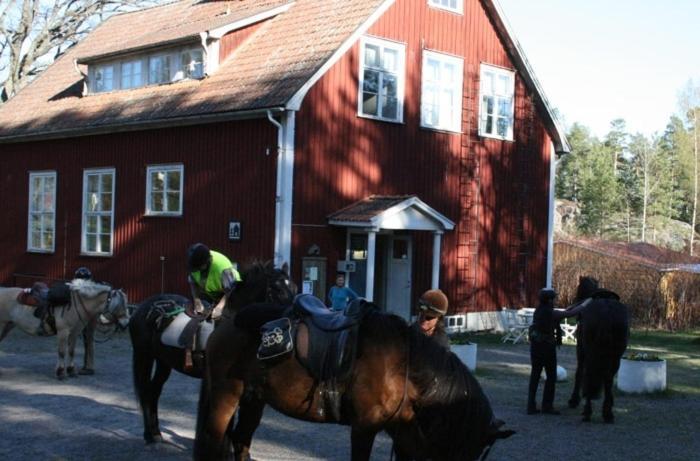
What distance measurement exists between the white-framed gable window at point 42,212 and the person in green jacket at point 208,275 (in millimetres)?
15541

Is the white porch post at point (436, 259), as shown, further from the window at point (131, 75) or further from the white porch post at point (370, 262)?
the window at point (131, 75)

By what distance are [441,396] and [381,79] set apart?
14.1 metres

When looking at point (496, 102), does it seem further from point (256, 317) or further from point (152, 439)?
point (256, 317)

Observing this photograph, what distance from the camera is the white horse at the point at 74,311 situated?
12.6 metres

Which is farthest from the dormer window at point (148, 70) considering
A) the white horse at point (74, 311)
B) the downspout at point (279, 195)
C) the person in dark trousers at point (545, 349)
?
the person in dark trousers at point (545, 349)

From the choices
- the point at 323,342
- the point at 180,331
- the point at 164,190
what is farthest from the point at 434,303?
the point at 164,190

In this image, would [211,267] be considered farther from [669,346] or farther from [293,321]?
[669,346]

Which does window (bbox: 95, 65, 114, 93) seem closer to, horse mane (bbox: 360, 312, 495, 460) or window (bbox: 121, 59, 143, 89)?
window (bbox: 121, 59, 143, 89)

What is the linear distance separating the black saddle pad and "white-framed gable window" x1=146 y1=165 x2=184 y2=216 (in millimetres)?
12939

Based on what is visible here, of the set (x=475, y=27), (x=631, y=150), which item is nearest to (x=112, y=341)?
(x=475, y=27)

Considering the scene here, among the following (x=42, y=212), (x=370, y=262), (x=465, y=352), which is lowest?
(x=465, y=352)

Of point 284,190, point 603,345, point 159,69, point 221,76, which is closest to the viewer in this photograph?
point 603,345

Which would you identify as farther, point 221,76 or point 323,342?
point 221,76

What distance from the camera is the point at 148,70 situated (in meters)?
21.4
